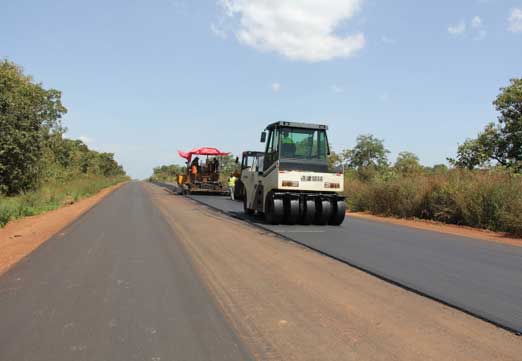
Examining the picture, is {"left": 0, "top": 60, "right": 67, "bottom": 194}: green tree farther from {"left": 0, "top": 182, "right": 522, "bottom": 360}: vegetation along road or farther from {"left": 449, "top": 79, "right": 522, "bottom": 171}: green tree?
{"left": 449, "top": 79, "right": 522, "bottom": 171}: green tree

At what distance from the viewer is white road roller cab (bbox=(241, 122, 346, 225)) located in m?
12.3

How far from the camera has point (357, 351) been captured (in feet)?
11.6

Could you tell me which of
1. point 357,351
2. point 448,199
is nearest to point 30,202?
point 448,199

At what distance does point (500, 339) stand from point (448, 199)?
12.4 metres

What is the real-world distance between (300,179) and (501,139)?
2149 cm

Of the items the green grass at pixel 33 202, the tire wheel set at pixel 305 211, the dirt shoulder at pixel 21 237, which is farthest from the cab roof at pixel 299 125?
the green grass at pixel 33 202

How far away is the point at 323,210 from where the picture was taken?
41.2 feet

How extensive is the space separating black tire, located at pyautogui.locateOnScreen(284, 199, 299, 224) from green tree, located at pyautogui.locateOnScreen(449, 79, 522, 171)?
19.0 meters

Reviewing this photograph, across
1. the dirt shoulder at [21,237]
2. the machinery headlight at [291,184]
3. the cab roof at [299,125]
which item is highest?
the cab roof at [299,125]

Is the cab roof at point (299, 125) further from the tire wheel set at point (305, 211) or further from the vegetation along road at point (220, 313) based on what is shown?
the vegetation along road at point (220, 313)

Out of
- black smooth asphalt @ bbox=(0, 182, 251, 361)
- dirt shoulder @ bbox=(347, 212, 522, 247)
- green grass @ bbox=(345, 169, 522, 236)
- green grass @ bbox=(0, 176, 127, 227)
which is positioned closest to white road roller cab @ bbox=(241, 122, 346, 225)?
dirt shoulder @ bbox=(347, 212, 522, 247)

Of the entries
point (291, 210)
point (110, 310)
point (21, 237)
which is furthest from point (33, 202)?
point (110, 310)

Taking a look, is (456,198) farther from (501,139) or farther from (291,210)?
(501,139)

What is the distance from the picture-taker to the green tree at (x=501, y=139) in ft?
88.7
